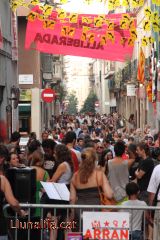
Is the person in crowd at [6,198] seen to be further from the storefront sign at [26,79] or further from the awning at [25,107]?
the awning at [25,107]

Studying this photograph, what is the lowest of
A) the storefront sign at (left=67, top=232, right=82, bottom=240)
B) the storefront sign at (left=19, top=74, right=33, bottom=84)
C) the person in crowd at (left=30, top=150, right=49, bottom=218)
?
the storefront sign at (left=67, top=232, right=82, bottom=240)

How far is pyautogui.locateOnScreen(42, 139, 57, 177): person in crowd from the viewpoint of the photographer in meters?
13.6

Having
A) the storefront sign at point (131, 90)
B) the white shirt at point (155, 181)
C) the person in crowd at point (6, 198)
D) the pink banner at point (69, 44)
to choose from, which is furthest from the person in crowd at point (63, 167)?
the storefront sign at point (131, 90)

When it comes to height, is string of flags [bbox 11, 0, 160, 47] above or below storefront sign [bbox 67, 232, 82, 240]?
above

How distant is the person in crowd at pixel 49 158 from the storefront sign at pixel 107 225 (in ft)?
14.0

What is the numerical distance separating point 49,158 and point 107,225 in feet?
16.5

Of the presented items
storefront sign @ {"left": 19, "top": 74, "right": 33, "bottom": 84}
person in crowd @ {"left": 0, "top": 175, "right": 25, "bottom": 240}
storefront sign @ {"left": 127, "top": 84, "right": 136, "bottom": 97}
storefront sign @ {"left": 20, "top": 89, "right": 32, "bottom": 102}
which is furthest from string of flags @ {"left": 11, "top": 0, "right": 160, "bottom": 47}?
storefront sign @ {"left": 127, "top": 84, "right": 136, "bottom": 97}

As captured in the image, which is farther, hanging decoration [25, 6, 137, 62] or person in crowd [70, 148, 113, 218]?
hanging decoration [25, 6, 137, 62]

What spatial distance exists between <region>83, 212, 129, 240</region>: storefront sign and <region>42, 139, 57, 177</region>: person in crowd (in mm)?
4278

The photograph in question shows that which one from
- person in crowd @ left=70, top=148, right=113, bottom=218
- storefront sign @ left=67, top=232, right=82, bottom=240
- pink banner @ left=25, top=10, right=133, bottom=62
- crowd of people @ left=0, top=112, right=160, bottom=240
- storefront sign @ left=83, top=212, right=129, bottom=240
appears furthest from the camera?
pink banner @ left=25, top=10, right=133, bottom=62

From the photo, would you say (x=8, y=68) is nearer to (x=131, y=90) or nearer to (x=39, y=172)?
(x=39, y=172)

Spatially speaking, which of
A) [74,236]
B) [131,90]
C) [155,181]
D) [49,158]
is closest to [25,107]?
[131,90]

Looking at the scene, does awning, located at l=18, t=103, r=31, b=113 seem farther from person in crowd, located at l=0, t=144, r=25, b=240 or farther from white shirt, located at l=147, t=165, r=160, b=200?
person in crowd, located at l=0, t=144, r=25, b=240

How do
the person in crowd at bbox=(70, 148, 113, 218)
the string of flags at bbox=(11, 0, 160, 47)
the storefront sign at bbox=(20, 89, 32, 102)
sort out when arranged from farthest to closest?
the storefront sign at bbox=(20, 89, 32, 102) < the string of flags at bbox=(11, 0, 160, 47) < the person in crowd at bbox=(70, 148, 113, 218)
